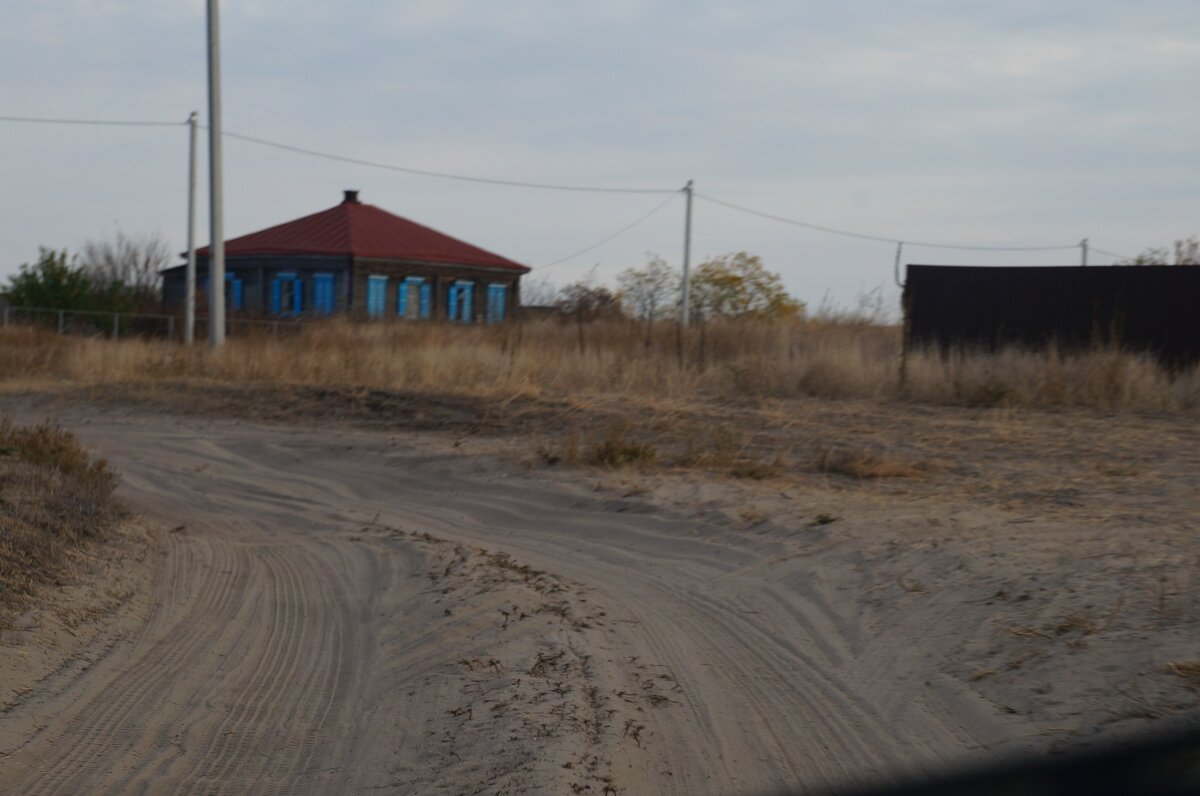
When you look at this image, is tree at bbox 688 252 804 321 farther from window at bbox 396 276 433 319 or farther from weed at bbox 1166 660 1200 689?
weed at bbox 1166 660 1200 689

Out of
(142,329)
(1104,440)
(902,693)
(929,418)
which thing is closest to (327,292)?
(142,329)

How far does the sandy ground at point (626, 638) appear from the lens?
4.31 metres

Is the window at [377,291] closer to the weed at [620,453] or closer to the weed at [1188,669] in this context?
the weed at [620,453]

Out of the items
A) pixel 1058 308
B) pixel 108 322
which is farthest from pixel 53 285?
pixel 1058 308

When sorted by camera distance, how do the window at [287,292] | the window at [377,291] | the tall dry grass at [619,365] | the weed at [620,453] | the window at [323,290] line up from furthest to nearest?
1. the window at [287,292]
2. the window at [323,290]
3. the window at [377,291]
4. the tall dry grass at [619,365]
5. the weed at [620,453]

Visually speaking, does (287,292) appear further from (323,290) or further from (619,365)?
(619,365)

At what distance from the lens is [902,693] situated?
16.4 ft

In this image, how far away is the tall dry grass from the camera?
15805mm

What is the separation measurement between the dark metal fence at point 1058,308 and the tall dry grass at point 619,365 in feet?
2.35

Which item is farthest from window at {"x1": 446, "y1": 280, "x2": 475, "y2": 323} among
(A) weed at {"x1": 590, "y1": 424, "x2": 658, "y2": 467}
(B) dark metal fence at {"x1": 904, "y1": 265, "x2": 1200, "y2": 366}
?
(A) weed at {"x1": 590, "y1": 424, "x2": 658, "y2": 467}

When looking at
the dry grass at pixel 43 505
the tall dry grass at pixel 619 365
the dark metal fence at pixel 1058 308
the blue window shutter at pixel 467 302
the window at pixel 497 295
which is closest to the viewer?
the dry grass at pixel 43 505

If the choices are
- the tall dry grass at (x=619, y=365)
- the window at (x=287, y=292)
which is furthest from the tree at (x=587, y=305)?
the window at (x=287, y=292)

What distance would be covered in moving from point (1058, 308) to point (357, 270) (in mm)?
26692

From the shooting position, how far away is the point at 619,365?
59.9 ft
